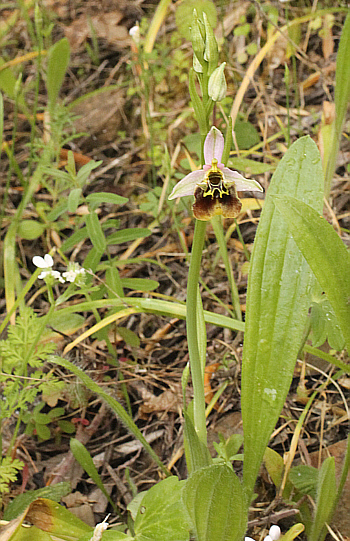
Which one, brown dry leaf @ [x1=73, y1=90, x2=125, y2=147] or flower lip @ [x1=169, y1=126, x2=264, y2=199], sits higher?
brown dry leaf @ [x1=73, y1=90, x2=125, y2=147]

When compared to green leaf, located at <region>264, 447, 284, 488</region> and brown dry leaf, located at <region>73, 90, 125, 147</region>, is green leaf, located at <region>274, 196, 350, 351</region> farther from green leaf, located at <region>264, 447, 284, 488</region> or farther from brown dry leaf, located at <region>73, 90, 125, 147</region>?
brown dry leaf, located at <region>73, 90, 125, 147</region>

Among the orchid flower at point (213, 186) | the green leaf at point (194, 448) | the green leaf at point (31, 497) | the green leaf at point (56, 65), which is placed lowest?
the green leaf at point (31, 497)

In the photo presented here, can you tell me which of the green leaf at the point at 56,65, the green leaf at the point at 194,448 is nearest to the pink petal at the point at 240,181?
the green leaf at the point at 194,448

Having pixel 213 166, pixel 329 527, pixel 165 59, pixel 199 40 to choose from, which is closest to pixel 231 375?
pixel 329 527

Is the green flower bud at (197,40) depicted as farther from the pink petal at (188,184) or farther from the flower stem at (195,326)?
the flower stem at (195,326)

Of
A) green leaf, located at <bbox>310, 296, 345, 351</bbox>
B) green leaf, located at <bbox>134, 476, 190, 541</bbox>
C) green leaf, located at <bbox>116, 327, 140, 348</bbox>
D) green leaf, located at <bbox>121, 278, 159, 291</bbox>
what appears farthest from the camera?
green leaf, located at <bbox>116, 327, 140, 348</bbox>

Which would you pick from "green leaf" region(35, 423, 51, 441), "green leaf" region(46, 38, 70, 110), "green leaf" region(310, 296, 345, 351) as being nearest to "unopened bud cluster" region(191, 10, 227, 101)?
"green leaf" region(310, 296, 345, 351)

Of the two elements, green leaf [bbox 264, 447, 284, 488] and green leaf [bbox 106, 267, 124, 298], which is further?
green leaf [bbox 106, 267, 124, 298]
